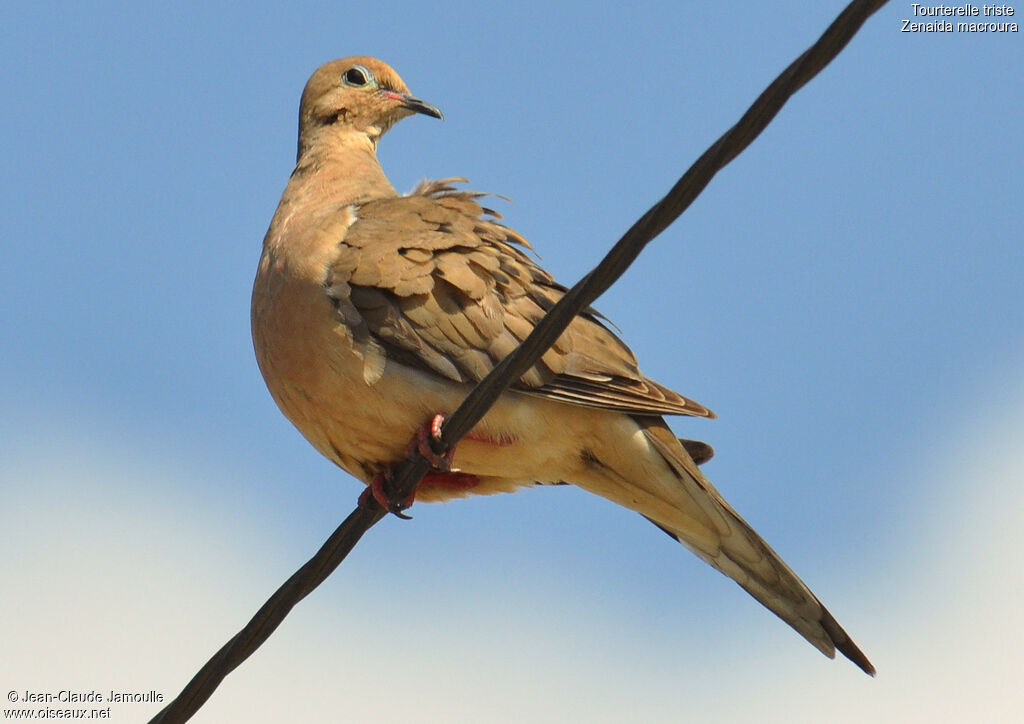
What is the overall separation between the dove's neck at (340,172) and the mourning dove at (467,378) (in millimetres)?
449

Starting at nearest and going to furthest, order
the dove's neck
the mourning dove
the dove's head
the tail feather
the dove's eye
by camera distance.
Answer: the mourning dove
the tail feather
the dove's neck
the dove's head
the dove's eye

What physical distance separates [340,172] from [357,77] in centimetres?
89

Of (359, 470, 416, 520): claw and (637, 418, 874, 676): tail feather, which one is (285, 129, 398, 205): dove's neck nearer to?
(359, 470, 416, 520): claw

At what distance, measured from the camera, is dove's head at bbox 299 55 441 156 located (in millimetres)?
Answer: 6477

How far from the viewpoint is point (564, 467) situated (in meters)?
4.89

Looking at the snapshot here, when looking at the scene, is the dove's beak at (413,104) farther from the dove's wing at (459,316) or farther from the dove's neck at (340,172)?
the dove's wing at (459,316)

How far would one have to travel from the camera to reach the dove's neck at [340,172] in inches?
224

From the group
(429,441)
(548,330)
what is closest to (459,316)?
(429,441)

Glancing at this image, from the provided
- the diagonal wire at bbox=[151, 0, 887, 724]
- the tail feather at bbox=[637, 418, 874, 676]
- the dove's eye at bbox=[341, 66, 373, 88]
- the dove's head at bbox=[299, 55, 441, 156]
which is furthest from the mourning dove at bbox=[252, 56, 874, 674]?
the dove's eye at bbox=[341, 66, 373, 88]

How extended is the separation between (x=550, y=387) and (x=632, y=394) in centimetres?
29

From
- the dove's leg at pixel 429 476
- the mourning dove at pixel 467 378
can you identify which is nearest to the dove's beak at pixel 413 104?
the mourning dove at pixel 467 378

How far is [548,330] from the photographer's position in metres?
3.26

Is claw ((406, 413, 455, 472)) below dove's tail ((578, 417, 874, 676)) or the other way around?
below

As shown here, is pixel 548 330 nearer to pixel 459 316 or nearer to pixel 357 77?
pixel 459 316
